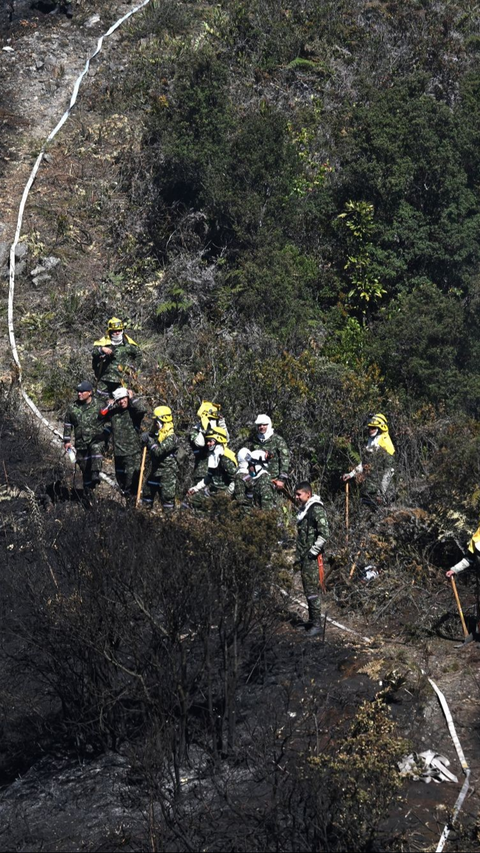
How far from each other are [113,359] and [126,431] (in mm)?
1472

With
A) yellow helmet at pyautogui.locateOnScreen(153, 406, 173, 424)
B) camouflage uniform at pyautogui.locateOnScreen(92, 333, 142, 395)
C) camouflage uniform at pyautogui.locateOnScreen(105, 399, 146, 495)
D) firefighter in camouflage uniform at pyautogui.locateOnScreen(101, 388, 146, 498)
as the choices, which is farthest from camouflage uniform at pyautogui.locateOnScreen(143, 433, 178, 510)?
camouflage uniform at pyautogui.locateOnScreen(92, 333, 142, 395)

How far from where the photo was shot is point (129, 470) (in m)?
14.0

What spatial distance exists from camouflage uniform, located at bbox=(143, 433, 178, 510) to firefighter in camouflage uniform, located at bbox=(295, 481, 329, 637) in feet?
7.35

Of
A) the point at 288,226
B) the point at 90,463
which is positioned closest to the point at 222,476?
the point at 90,463

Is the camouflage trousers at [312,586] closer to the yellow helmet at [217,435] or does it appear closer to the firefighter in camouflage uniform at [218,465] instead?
the firefighter in camouflage uniform at [218,465]

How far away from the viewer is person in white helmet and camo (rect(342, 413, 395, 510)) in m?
13.3

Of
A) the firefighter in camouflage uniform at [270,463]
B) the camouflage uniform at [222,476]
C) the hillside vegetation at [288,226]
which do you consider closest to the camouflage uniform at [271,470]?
the firefighter in camouflage uniform at [270,463]

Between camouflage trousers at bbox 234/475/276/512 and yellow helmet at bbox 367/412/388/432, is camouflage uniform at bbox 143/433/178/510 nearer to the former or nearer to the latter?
camouflage trousers at bbox 234/475/276/512

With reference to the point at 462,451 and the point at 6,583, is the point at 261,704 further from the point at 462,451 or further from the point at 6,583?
the point at 462,451

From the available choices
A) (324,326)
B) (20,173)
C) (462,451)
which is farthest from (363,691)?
(20,173)

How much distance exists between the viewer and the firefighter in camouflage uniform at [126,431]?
1372cm

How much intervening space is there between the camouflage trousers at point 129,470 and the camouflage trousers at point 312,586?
3312 millimetres

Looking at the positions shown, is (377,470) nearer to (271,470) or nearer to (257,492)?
(271,470)

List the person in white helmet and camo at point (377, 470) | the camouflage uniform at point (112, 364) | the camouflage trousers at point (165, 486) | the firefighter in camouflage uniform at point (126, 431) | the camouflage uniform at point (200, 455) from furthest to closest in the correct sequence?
the camouflage uniform at point (112, 364), the firefighter in camouflage uniform at point (126, 431), the person in white helmet and camo at point (377, 470), the camouflage trousers at point (165, 486), the camouflage uniform at point (200, 455)
